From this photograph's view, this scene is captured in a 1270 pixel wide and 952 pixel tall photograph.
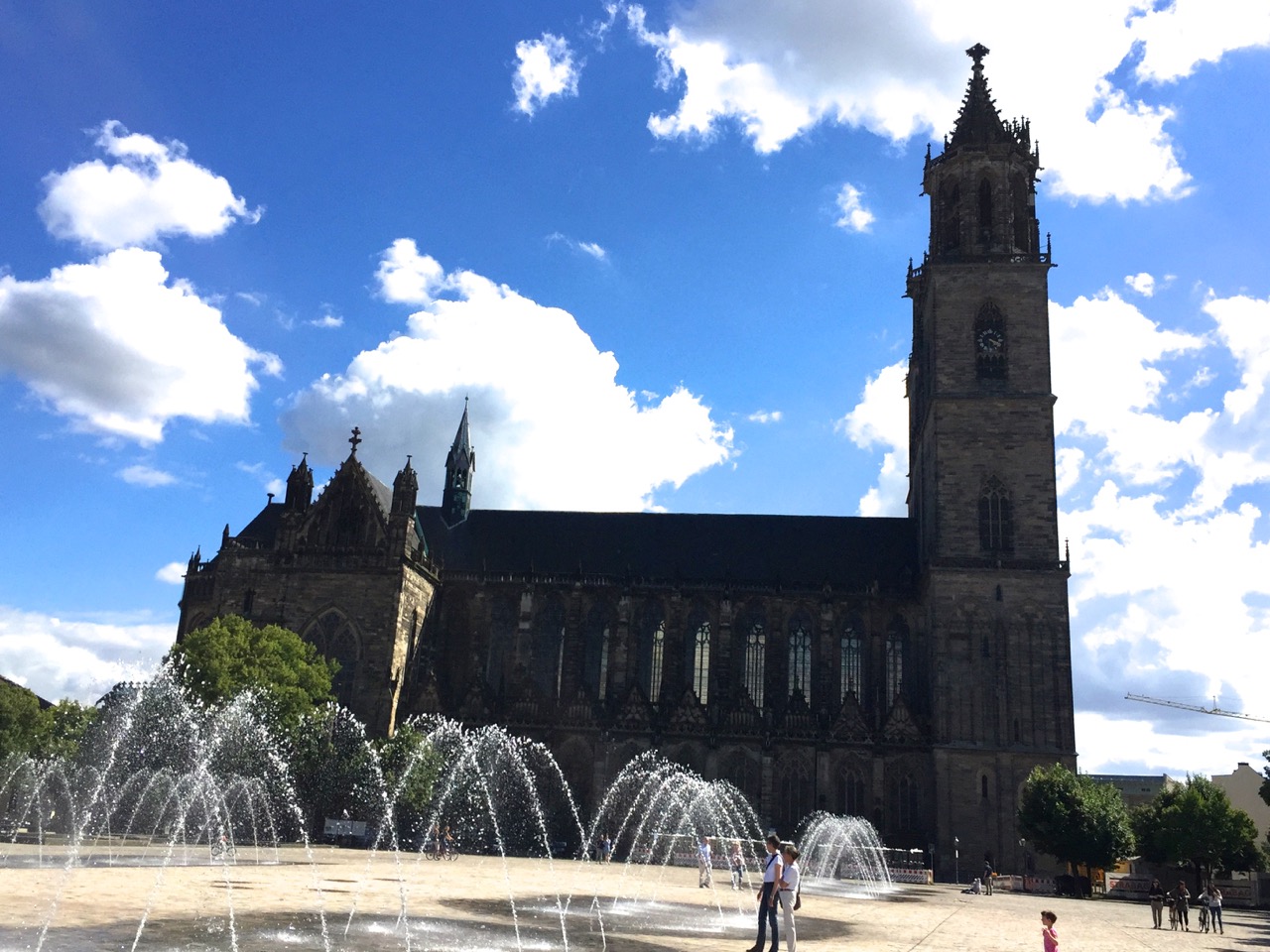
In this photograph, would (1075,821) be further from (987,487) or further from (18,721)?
(18,721)

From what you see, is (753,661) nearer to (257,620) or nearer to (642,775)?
(642,775)

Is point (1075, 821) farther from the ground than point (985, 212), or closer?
closer

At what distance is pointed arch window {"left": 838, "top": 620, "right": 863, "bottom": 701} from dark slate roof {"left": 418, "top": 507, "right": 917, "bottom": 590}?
8.78ft

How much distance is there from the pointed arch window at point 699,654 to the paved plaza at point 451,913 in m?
28.0

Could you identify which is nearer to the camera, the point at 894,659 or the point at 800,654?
the point at 894,659

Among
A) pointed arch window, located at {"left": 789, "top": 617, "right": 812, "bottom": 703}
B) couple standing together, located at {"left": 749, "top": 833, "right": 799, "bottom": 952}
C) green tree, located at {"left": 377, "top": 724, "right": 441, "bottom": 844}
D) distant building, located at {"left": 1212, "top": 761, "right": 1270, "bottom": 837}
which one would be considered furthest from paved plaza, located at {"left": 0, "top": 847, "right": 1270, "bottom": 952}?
distant building, located at {"left": 1212, "top": 761, "right": 1270, "bottom": 837}

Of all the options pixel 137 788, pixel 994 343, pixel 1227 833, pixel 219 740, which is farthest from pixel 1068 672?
pixel 137 788

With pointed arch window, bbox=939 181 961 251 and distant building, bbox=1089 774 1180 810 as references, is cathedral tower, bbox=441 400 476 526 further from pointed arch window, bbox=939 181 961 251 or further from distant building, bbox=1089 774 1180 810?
distant building, bbox=1089 774 1180 810

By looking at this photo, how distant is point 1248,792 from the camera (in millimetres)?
106688

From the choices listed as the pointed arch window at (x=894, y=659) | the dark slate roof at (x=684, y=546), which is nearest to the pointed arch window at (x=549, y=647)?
the dark slate roof at (x=684, y=546)

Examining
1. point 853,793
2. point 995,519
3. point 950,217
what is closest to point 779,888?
point 853,793

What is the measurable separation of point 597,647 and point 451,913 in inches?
1813

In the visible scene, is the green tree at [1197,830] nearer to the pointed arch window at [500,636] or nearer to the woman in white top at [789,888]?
the pointed arch window at [500,636]

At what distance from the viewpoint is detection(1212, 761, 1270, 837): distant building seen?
4107 inches
